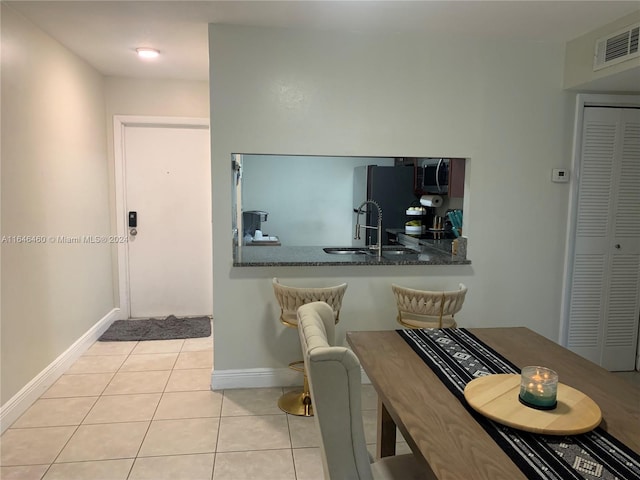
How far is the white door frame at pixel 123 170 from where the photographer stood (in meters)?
4.45

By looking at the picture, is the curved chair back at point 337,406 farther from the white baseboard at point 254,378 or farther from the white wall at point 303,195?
the white wall at point 303,195

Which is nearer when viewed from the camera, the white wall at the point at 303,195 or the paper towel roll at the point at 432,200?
the paper towel roll at the point at 432,200

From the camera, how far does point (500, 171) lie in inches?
129

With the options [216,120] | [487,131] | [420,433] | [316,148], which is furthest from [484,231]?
[420,433]

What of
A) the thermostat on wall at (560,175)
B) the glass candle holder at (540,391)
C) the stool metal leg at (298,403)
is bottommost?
the stool metal leg at (298,403)

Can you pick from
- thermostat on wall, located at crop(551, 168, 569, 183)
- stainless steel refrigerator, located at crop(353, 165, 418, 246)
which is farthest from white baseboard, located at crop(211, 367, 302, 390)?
stainless steel refrigerator, located at crop(353, 165, 418, 246)

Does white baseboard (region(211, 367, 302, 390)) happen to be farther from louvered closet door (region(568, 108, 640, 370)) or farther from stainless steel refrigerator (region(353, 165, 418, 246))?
stainless steel refrigerator (region(353, 165, 418, 246))

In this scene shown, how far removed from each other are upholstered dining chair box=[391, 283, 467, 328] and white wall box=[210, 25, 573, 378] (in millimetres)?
386

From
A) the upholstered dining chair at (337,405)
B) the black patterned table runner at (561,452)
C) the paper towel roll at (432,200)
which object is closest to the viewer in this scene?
the black patterned table runner at (561,452)

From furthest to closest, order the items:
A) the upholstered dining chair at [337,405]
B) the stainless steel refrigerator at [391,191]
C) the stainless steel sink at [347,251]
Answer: the stainless steel refrigerator at [391,191], the stainless steel sink at [347,251], the upholstered dining chair at [337,405]

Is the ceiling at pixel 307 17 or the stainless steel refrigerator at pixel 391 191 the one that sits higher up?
the ceiling at pixel 307 17

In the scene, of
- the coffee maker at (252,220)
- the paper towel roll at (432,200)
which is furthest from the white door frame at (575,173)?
the coffee maker at (252,220)

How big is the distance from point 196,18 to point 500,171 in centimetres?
225

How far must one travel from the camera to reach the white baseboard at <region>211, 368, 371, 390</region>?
10.4 feet
